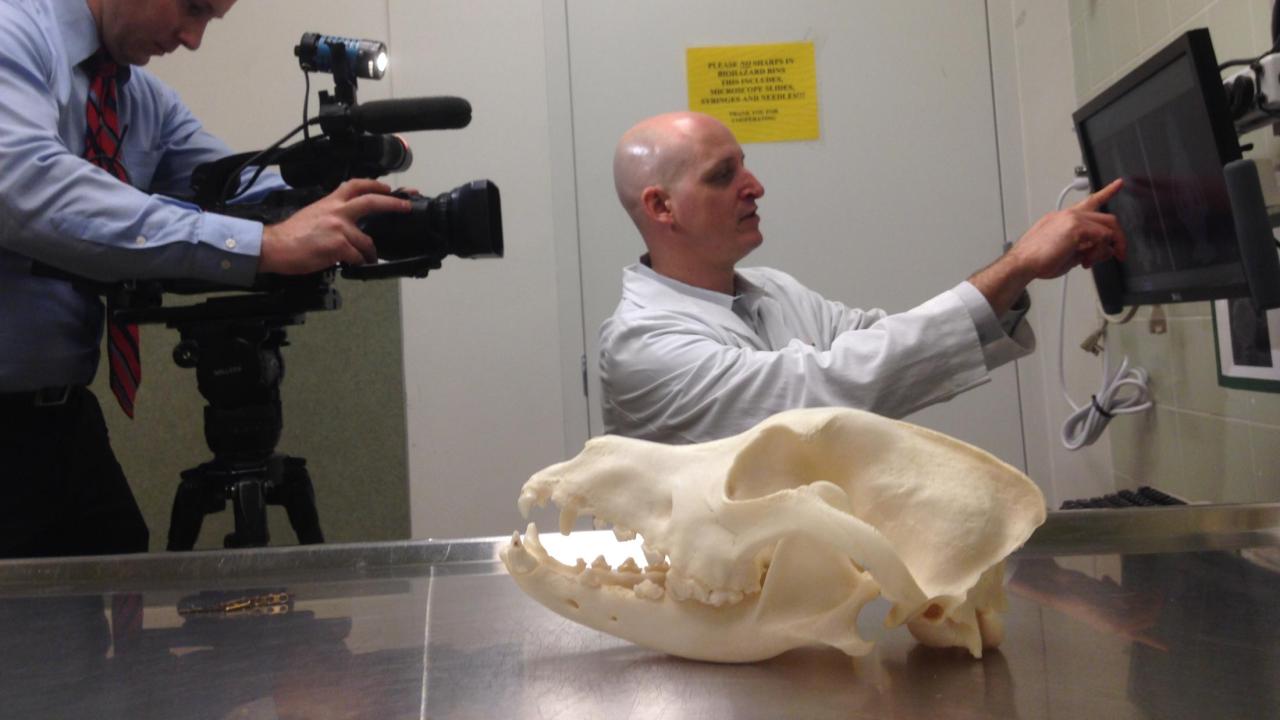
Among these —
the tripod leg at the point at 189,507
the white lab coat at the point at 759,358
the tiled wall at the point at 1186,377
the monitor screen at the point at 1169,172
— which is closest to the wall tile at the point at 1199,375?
the tiled wall at the point at 1186,377

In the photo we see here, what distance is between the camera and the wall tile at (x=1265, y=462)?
125 cm

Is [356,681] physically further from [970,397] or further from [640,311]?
[970,397]

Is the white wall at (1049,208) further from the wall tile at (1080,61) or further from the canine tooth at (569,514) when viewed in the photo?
the canine tooth at (569,514)

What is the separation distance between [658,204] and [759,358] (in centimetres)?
38

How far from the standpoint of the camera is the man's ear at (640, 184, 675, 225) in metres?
1.55

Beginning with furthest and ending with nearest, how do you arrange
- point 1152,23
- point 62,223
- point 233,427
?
point 1152,23 → point 233,427 → point 62,223

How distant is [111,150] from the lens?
1.29 metres

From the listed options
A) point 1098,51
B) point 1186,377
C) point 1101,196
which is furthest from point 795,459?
point 1098,51

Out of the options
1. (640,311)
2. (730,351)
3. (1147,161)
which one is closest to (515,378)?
(640,311)

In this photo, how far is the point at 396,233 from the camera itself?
1.16 meters

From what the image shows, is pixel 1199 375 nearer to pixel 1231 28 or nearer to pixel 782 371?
pixel 1231 28

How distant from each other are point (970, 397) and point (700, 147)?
89cm

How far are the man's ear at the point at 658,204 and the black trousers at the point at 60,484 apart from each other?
0.77m

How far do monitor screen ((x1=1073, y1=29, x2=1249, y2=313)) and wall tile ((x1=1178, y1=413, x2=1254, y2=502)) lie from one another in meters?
0.25
